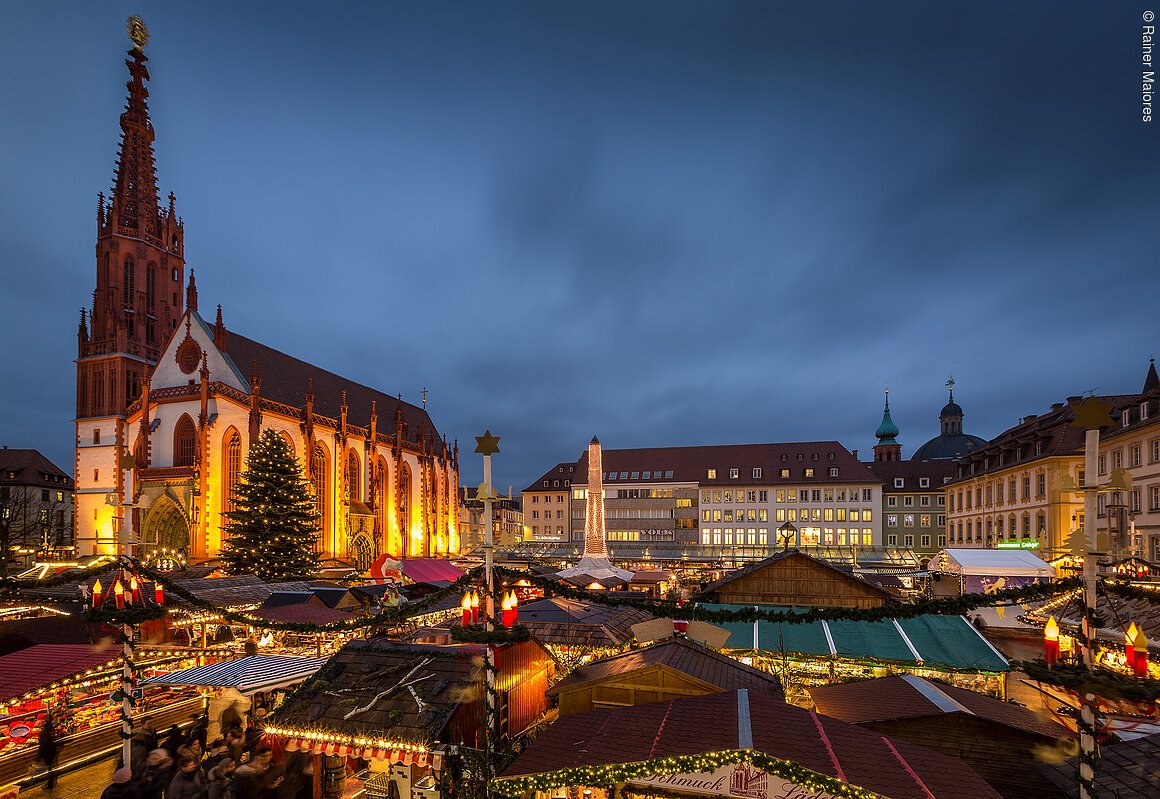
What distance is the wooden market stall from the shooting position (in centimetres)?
1683

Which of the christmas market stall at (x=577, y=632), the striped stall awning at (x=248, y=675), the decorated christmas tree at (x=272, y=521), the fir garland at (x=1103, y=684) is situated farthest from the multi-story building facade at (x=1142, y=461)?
the decorated christmas tree at (x=272, y=521)

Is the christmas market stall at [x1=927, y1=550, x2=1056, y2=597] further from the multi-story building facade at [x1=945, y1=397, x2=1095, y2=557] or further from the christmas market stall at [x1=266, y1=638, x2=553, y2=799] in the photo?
the christmas market stall at [x1=266, y1=638, x2=553, y2=799]

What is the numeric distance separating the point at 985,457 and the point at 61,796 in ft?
174

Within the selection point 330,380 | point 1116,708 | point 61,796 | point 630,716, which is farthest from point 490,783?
point 330,380

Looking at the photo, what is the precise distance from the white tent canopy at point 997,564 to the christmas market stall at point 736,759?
18.6 meters

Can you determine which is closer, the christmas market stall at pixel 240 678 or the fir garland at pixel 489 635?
the fir garland at pixel 489 635

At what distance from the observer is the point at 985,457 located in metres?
47.0

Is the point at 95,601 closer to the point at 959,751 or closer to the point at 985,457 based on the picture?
the point at 959,751

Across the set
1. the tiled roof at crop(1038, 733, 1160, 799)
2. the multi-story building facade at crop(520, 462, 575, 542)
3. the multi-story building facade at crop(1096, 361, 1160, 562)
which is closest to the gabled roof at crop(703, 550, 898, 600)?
the tiled roof at crop(1038, 733, 1160, 799)

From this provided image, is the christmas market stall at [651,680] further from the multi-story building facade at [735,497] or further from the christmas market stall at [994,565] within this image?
the multi-story building facade at [735,497]

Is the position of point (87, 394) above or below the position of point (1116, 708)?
above

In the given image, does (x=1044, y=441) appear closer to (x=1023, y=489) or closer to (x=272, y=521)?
(x=1023, y=489)

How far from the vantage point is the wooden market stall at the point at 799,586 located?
1683 cm

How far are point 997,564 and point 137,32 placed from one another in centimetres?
7264
